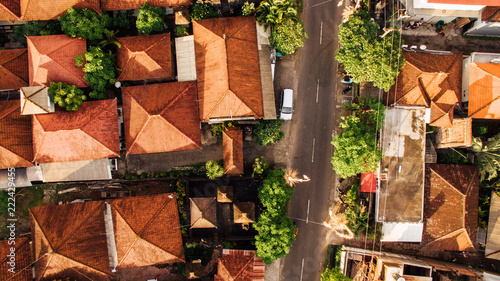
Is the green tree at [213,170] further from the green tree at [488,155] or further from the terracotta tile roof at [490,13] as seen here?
the terracotta tile roof at [490,13]

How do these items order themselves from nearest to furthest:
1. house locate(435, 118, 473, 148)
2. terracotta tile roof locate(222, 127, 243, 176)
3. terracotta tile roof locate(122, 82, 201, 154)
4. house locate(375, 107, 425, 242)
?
terracotta tile roof locate(122, 82, 201, 154), terracotta tile roof locate(222, 127, 243, 176), house locate(435, 118, 473, 148), house locate(375, 107, 425, 242)

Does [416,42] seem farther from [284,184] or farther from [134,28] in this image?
[134,28]

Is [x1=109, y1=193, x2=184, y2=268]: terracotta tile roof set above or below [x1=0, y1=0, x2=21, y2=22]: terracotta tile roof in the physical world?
below

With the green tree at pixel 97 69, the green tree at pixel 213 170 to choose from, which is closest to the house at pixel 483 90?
the green tree at pixel 213 170

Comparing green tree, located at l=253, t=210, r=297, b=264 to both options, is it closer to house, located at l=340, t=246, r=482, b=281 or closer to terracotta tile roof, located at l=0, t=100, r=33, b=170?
house, located at l=340, t=246, r=482, b=281

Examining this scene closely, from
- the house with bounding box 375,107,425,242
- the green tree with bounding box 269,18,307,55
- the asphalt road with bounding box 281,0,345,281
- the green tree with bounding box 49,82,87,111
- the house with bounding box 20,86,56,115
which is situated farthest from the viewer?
the asphalt road with bounding box 281,0,345,281

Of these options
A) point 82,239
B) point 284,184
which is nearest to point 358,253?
point 284,184

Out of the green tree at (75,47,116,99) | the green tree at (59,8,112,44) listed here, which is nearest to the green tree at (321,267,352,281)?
the green tree at (75,47,116,99)
